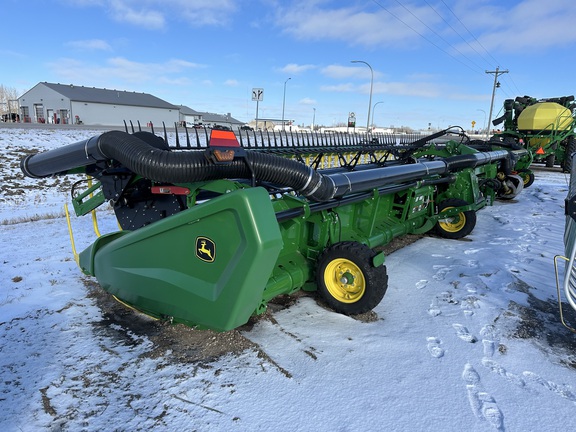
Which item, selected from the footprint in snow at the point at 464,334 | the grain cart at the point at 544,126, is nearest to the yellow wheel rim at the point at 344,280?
the footprint in snow at the point at 464,334

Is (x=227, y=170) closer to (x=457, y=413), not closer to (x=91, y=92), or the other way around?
(x=457, y=413)

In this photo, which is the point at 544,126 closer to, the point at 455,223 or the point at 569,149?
the point at 569,149

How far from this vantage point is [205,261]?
270 cm

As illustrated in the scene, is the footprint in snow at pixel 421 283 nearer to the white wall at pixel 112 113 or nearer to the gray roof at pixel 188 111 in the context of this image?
the white wall at pixel 112 113

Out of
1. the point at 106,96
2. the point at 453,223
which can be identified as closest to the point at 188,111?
the point at 106,96

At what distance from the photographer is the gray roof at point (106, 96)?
2062 inches

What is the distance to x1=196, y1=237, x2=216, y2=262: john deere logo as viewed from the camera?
264 centimetres

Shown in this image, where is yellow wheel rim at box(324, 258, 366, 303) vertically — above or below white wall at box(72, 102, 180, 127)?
below

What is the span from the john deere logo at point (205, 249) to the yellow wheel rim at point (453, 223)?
4794 millimetres

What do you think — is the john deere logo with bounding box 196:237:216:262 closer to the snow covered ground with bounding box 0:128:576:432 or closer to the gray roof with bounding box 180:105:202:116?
the snow covered ground with bounding box 0:128:576:432

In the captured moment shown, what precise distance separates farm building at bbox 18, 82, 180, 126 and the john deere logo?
51.8m

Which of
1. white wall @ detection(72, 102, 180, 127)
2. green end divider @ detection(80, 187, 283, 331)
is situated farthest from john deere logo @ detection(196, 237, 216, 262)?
white wall @ detection(72, 102, 180, 127)

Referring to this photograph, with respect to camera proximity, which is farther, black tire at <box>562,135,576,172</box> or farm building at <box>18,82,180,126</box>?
farm building at <box>18,82,180,126</box>

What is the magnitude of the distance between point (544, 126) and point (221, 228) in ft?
48.4
